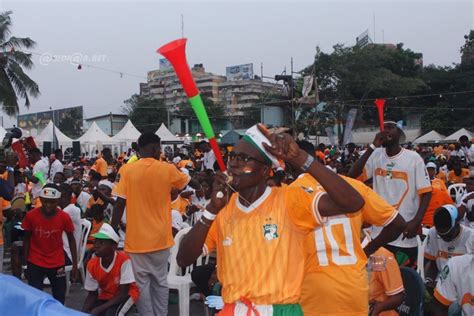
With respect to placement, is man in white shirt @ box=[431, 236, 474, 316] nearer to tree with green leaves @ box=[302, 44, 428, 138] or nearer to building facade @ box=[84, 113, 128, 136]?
tree with green leaves @ box=[302, 44, 428, 138]

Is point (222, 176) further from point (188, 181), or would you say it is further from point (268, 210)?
point (188, 181)

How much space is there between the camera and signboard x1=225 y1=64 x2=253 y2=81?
4065 inches

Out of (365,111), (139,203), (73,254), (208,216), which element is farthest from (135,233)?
(365,111)

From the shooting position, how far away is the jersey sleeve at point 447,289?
3.53 meters

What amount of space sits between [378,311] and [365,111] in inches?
1736

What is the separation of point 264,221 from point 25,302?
1021 millimetres

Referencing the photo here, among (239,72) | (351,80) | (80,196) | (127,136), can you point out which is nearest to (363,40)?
(351,80)

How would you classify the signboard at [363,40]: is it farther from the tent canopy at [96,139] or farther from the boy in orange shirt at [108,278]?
the boy in orange shirt at [108,278]

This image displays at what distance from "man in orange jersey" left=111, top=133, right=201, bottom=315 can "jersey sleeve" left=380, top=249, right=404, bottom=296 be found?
2.37 metres

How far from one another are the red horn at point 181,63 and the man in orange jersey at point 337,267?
2.28 ft

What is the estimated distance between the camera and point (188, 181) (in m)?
5.32

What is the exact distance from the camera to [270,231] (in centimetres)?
228

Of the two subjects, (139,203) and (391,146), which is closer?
(391,146)

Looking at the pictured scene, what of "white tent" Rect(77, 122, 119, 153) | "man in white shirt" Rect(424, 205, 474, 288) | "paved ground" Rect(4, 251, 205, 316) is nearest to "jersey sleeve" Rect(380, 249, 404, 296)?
"man in white shirt" Rect(424, 205, 474, 288)
